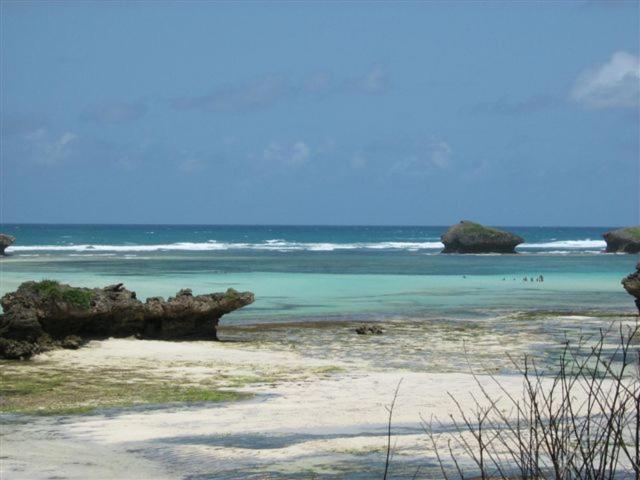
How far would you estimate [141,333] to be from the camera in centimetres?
2219

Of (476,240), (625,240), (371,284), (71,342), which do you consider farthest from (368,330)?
(625,240)

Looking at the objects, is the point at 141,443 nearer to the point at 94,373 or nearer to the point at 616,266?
the point at 94,373

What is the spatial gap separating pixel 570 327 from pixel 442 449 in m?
15.2

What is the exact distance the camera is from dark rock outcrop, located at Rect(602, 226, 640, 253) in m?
85.1

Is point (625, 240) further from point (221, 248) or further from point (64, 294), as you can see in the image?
point (64, 294)

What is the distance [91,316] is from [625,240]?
71770 mm

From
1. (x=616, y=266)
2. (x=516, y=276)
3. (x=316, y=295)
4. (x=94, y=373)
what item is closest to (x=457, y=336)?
(x=94, y=373)

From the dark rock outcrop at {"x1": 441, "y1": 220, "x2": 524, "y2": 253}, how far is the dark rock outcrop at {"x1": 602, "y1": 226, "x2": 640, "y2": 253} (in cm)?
835

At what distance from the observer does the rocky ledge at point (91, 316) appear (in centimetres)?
1903

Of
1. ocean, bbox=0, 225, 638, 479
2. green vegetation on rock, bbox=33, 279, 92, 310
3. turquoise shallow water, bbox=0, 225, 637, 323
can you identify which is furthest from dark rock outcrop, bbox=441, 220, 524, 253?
green vegetation on rock, bbox=33, 279, 92, 310

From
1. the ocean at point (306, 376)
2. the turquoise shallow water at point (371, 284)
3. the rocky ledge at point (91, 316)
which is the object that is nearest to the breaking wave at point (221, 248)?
the turquoise shallow water at point (371, 284)

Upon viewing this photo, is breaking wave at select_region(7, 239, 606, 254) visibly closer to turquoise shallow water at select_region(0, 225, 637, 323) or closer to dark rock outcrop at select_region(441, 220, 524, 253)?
dark rock outcrop at select_region(441, 220, 524, 253)

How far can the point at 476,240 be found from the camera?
85.2 m

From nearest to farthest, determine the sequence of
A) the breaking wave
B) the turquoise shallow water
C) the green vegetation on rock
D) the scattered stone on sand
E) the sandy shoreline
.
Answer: the sandy shoreline → the green vegetation on rock → the scattered stone on sand → the turquoise shallow water → the breaking wave
